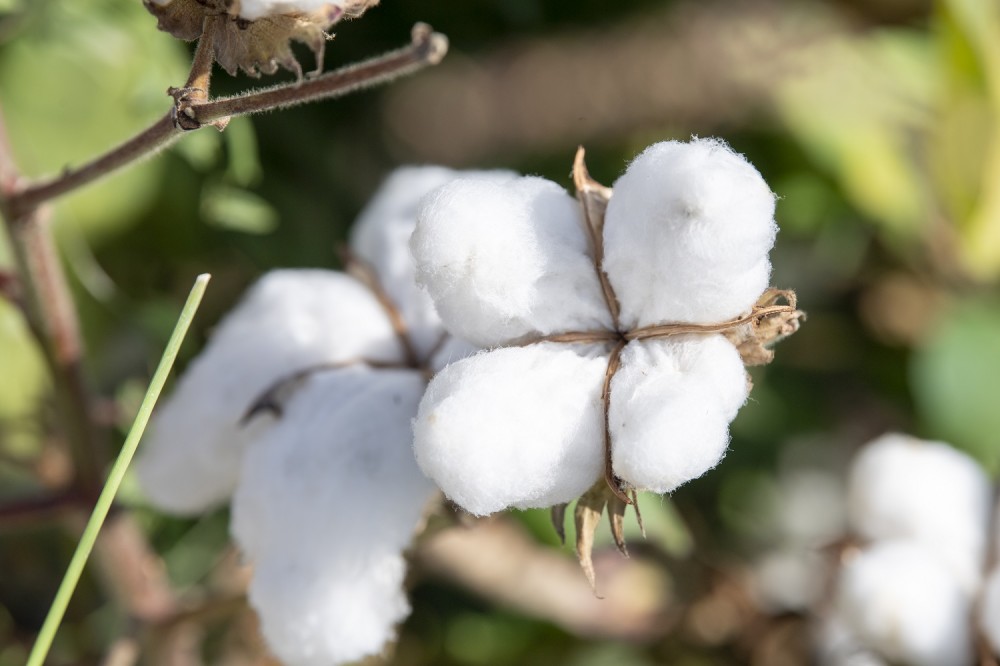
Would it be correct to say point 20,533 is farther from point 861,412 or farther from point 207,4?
point 861,412

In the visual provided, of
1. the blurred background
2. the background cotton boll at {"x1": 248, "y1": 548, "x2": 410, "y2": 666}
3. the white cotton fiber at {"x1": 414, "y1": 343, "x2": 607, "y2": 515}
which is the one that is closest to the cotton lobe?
the white cotton fiber at {"x1": 414, "y1": 343, "x2": 607, "y2": 515}

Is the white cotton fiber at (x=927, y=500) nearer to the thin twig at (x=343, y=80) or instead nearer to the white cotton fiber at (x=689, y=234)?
the white cotton fiber at (x=689, y=234)

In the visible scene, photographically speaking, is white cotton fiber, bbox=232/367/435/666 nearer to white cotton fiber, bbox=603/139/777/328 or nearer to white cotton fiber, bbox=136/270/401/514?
white cotton fiber, bbox=136/270/401/514

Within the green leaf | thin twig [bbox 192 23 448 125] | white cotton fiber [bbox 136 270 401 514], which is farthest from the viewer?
the green leaf

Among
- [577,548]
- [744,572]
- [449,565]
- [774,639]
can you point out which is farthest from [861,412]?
[577,548]

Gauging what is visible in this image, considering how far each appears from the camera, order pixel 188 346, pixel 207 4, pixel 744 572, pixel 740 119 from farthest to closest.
Result: pixel 740 119 < pixel 744 572 < pixel 188 346 < pixel 207 4

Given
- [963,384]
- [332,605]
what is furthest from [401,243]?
[963,384]
